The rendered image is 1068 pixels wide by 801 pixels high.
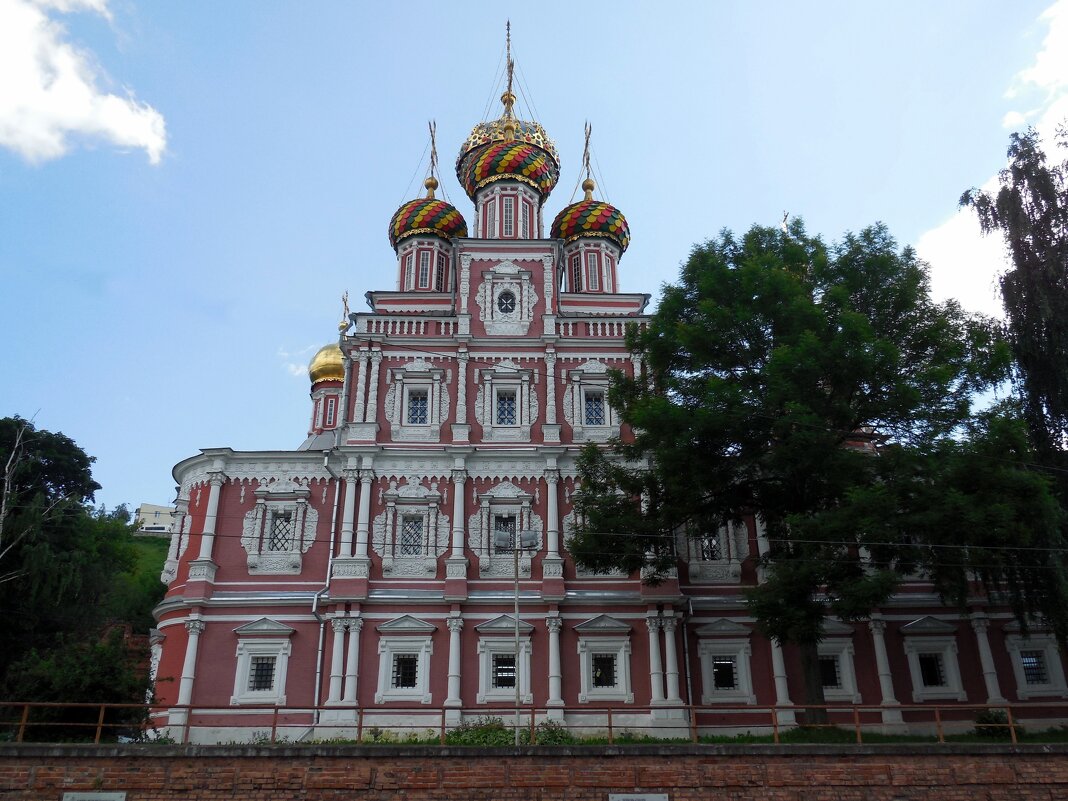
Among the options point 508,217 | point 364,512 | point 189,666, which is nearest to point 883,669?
point 364,512

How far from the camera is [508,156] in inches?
1197

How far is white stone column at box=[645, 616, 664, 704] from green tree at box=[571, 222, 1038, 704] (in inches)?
121

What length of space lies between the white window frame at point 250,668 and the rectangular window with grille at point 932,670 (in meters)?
17.3

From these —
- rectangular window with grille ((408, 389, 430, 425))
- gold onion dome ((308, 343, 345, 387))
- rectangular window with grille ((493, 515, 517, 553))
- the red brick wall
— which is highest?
gold onion dome ((308, 343, 345, 387))

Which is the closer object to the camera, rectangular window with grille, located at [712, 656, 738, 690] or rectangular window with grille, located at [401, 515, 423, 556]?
rectangular window with grille, located at [712, 656, 738, 690]

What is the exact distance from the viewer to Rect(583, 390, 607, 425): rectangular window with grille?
1025 inches

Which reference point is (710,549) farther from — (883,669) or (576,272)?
(576,272)

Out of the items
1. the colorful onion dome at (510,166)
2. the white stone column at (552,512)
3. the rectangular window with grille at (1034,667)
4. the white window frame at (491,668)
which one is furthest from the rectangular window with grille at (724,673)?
the colorful onion dome at (510,166)

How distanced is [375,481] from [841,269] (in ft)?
44.7

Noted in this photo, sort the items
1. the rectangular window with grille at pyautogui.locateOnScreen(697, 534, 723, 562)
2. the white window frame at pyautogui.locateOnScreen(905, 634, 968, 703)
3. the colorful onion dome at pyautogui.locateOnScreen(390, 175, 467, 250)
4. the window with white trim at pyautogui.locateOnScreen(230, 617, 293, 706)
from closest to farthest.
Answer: the window with white trim at pyautogui.locateOnScreen(230, 617, 293, 706) → the white window frame at pyautogui.locateOnScreen(905, 634, 968, 703) → the rectangular window with grille at pyautogui.locateOnScreen(697, 534, 723, 562) → the colorful onion dome at pyautogui.locateOnScreen(390, 175, 467, 250)

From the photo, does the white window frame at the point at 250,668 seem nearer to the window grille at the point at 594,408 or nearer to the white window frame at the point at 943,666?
the window grille at the point at 594,408

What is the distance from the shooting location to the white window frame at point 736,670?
23016mm

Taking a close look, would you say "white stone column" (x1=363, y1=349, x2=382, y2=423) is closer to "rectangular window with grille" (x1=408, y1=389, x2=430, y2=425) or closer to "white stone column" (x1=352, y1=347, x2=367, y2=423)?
"white stone column" (x1=352, y1=347, x2=367, y2=423)

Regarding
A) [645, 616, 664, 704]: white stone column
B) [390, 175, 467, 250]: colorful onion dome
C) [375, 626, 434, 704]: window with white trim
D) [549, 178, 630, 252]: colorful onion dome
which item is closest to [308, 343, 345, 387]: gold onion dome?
[390, 175, 467, 250]: colorful onion dome
